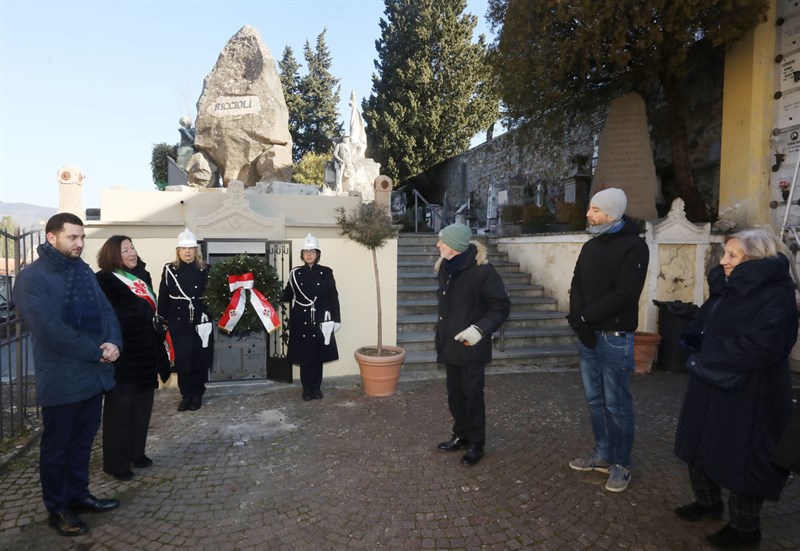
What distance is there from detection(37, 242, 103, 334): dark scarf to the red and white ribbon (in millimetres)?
2051

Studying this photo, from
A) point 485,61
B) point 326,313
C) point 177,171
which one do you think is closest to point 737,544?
point 326,313

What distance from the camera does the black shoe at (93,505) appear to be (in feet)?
10.1

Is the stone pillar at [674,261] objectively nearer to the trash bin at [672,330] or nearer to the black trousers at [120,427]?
the trash bin at [672,330]

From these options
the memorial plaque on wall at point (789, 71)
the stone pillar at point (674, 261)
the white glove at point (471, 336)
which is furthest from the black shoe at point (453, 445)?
the memorial plaque on wall at point (789, 71)

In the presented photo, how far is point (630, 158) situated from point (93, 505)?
894 centimetres

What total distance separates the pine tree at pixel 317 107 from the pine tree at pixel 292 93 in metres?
0.07

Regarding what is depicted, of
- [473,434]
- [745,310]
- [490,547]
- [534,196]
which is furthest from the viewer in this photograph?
[534,196]

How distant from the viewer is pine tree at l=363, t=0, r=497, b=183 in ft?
73.6

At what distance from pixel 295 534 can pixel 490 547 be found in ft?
3.83

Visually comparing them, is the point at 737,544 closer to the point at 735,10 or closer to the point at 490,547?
the point at 490,547

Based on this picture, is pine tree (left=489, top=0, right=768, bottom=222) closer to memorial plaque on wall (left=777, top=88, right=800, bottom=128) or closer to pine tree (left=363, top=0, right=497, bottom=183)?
memorial plaque on wall (left=777, top=88, right=800, bottom=128)

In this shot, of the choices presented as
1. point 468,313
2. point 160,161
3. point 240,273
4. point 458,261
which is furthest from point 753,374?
point 160,161

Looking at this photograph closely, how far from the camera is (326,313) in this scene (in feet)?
18.1

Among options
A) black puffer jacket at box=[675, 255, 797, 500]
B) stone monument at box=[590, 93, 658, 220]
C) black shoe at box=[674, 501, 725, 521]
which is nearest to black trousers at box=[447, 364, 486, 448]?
black shoe at box=[674, 501, 725, 521]
